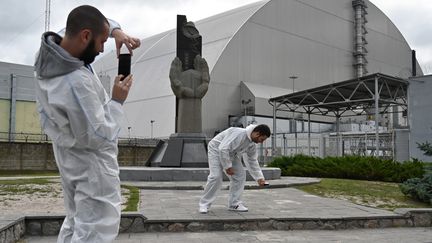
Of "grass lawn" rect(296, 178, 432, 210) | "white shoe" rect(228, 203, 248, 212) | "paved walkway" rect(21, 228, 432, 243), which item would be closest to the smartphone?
"paved walkway" rect(21, 228, 432, 243)

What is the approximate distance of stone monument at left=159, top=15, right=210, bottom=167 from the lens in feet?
48.1

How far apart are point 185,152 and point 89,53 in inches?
477

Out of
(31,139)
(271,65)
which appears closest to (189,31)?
(31,139)

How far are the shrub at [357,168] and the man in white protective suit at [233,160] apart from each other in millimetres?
8654

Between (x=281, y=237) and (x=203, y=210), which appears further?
(x=203, y=210)

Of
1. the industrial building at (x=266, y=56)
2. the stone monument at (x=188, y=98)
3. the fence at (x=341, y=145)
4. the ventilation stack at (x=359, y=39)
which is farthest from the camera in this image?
the ventilation stack at (x=359, y=39)

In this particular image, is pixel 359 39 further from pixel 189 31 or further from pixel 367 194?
pixel 367 194

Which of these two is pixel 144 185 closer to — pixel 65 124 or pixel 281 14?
pixel 65 124

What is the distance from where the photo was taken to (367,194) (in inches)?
442

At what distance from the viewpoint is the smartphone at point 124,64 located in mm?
2772

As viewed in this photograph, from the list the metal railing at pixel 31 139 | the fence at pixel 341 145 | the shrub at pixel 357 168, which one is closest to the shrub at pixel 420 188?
the shrub at pixel 357 168

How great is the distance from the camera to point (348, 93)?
32.4 m

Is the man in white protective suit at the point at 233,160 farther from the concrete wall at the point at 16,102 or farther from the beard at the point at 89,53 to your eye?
the concrete wall at the point at 16,102

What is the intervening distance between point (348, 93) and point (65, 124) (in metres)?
31.7
